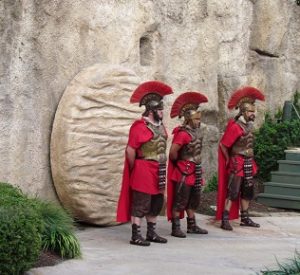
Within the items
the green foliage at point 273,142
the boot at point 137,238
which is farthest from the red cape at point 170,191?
the green foliage at point 273,142

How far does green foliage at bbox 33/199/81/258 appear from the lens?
6.76 m

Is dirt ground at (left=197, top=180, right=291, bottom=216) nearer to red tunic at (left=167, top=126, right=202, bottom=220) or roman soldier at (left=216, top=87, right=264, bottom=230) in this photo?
roman soldier at (left=216, top=87, right=264, bottom=230)

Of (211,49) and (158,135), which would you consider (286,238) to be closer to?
(158,135)

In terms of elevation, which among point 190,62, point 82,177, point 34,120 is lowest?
point 82,177

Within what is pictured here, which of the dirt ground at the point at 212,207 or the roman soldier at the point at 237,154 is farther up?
the roman soldier at the point at 237,154

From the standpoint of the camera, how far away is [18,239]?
5781 mm

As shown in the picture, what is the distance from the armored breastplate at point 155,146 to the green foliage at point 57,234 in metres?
1.18

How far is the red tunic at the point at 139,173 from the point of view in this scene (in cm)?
762

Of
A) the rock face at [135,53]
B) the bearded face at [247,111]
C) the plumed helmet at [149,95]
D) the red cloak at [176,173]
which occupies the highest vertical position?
the rock face at [135,53]

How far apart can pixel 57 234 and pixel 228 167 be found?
9.28 feet

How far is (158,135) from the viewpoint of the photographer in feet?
25.2

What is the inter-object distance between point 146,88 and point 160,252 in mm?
1686

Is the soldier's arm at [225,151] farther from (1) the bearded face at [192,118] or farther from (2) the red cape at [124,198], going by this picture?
(2) the red cape at [124,198]

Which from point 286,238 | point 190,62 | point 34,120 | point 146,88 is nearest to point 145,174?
point 146,88
